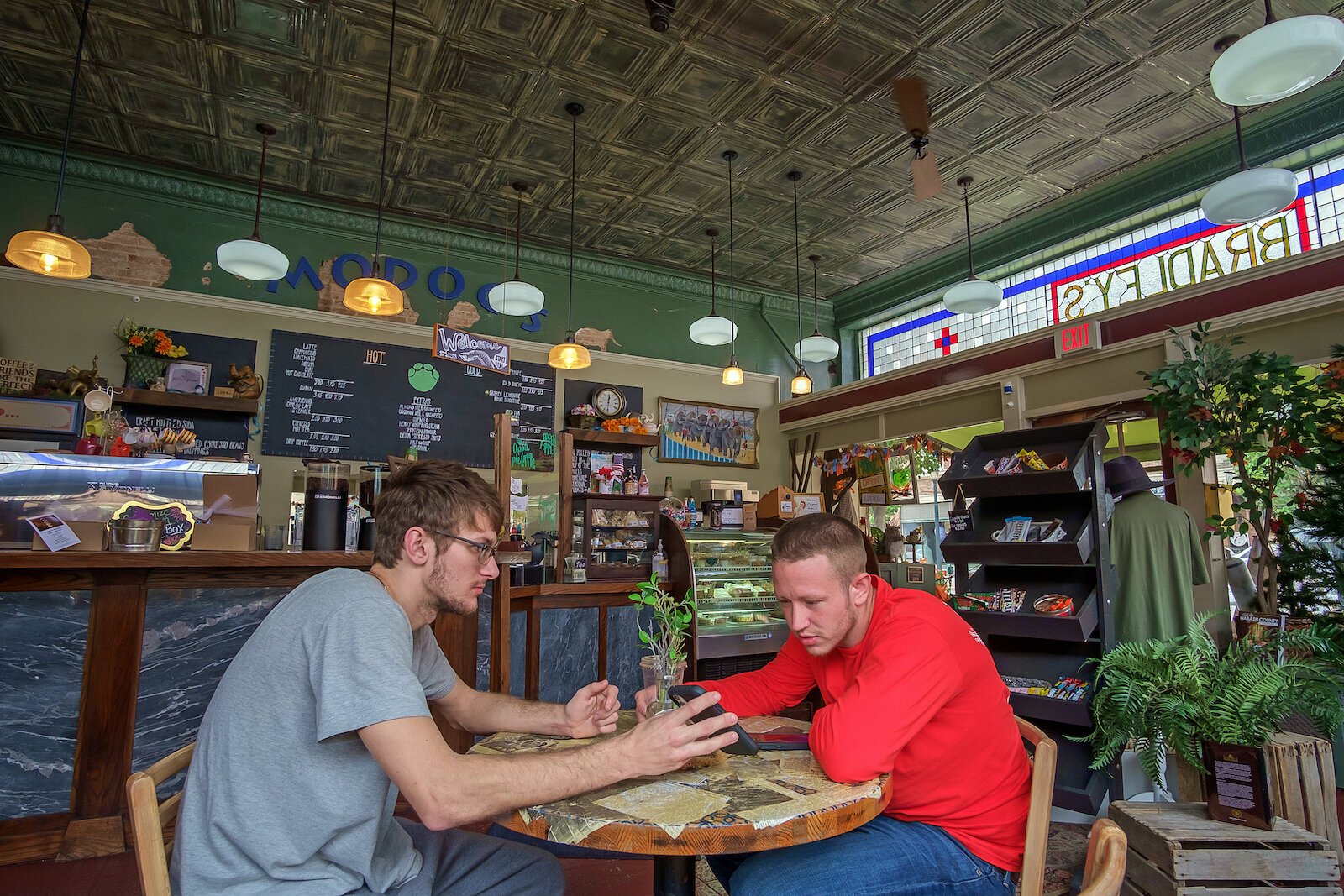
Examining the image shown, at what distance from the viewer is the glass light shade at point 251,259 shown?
5.58 metres

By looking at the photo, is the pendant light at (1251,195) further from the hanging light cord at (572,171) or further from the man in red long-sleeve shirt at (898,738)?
the hanging light cord at (572,171)

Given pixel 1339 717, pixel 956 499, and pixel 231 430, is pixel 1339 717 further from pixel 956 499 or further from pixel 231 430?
pixel 231 430

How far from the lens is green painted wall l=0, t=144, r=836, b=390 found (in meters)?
6.63

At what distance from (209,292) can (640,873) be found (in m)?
6.50

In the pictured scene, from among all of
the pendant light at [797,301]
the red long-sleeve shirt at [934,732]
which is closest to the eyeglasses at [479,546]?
the red long-sleeve shirt at [934,732]

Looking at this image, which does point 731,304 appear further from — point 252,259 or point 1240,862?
point 1240,862

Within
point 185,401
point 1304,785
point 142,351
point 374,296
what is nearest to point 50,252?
point 374,296

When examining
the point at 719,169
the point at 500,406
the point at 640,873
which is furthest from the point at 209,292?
the point at 640,873

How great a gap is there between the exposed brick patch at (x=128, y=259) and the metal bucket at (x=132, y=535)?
463 cm

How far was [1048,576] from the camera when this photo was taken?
157 inches

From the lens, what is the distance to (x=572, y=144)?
6.68 metres

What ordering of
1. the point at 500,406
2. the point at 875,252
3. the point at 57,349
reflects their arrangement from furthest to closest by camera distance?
the point at 875,252 → the point at 500,406 → the point at 57,349

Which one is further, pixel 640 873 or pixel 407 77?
pixel 407 77

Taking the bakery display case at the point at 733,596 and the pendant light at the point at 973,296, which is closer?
the bakery display case at the point at 733,596
